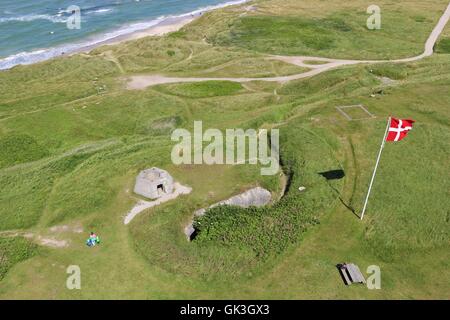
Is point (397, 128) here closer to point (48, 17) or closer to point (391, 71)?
point (391, 71)

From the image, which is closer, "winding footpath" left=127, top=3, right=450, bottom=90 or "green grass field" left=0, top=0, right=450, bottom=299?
"green grass field" left=0, top=0, right=450, bottom=299

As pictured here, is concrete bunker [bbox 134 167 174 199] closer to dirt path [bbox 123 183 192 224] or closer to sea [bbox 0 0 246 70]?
dirt path [bbox 123 183 192 224]

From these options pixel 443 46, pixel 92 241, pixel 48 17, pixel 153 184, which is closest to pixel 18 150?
pixel 153 184

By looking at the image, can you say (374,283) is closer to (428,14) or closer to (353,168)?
(353,168)

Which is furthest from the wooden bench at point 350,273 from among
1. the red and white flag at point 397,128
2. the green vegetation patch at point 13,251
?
the green vegetation patch at point 13,251

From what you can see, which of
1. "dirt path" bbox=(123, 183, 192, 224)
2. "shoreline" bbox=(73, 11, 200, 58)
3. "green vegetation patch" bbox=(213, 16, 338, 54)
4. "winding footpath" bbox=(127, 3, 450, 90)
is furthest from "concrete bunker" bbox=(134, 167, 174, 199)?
"shoreline" bbox=(73, 11, 200, 58)
